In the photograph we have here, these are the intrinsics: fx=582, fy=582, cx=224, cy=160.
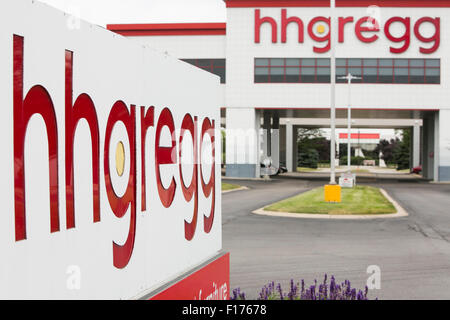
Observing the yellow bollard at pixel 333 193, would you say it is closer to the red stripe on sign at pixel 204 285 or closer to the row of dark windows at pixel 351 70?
the red stripe on sign at pixel 204 285

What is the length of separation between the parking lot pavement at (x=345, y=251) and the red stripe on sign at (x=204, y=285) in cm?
358

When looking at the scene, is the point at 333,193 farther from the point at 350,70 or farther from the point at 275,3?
the point at 275,3

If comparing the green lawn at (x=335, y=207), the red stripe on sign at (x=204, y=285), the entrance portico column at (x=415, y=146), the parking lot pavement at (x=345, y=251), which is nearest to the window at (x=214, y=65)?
the green lawn at (x=335, y=207)

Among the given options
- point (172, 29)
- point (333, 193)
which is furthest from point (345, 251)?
point (172, 29)

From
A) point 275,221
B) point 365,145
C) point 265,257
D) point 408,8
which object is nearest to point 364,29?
point 408,8

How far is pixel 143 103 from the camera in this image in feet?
11.4

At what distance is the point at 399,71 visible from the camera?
4600 cm

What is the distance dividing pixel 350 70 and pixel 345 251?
3640cm

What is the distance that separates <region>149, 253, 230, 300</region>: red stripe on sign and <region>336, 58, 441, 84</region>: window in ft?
141

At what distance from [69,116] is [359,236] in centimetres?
1260

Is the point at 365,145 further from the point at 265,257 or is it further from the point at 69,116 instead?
the point at 69,116

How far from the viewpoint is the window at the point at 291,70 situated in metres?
46.4

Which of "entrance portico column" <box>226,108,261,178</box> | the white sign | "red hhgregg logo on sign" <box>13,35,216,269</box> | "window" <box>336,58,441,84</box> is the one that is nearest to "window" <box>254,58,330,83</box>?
"window" <box>336,58,441,84</box>

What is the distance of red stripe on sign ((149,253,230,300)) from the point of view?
3689mm
